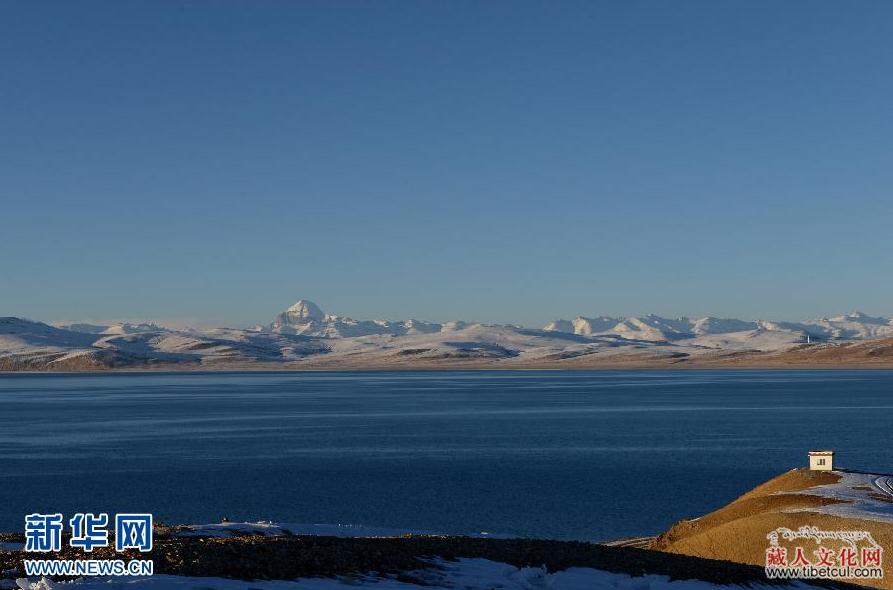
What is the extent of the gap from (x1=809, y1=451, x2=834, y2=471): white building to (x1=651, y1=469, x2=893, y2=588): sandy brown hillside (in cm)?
463

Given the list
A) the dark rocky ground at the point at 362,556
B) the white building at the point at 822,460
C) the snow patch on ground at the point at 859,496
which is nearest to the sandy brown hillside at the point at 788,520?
the snow patch on ground at the point at 859,496

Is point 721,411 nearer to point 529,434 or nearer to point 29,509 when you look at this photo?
point 529,434

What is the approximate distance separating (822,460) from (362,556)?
6065 centimetres

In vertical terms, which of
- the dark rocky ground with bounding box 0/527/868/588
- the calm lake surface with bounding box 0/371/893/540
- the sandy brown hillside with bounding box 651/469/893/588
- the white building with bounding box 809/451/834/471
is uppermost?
the dark rocky ground with bounding box 0/527/868/588

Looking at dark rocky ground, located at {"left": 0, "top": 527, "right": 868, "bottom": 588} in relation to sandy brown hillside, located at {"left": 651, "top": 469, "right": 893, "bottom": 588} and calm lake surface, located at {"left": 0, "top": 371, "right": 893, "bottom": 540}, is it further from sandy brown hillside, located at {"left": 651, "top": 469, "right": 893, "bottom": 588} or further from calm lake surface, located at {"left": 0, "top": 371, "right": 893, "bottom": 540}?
calm lake surface, located at {"left": 0, "top": 371, "right": 893, "bottom": 540}

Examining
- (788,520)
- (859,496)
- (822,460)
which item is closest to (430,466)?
(822,460)

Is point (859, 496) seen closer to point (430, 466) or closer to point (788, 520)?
point (788, 520)

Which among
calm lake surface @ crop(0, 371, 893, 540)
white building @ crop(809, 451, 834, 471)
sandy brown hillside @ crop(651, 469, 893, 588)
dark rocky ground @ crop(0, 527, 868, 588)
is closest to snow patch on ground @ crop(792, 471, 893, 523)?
sandy brown hillside @ crop(651, 469, 893, 588)

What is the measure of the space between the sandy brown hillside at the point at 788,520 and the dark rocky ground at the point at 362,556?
42.4 feet

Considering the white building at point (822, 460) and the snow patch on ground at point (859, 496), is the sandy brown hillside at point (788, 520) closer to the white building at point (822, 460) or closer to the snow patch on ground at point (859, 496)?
the snow patch on ground at point (859, 496)

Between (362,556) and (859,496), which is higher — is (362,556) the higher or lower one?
the higher one

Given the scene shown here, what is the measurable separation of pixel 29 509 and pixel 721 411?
483 feet

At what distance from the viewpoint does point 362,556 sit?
105ft

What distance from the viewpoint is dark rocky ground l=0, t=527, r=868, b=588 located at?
28.6 m
